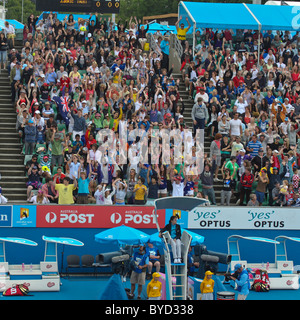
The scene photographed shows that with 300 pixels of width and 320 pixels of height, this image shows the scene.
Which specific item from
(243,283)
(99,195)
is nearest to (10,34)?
(99,195)

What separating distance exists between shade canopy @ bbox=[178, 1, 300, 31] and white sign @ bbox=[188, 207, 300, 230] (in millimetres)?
13559

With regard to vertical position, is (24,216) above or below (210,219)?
above

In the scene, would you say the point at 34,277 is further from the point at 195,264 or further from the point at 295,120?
the point at 295,120

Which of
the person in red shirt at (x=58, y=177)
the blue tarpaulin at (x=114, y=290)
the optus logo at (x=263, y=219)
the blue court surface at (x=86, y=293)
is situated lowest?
the blue court surface at (x=86, y=293)

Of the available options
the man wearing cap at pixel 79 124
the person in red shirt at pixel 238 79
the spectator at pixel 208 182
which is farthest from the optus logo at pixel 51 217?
the person in red shirt at pixel 238 79

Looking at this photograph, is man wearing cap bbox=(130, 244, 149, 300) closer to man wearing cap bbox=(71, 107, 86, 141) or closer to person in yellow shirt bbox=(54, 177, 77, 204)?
person in yellow shirt bbox=(54, 177, 77, 204)

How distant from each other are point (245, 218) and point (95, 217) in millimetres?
4970

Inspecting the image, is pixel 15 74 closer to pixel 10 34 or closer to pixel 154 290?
pixel 10 34

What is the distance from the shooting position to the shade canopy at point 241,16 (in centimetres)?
3412

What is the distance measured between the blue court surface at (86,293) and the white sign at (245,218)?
2.33 m

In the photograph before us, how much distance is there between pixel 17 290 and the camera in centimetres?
1914

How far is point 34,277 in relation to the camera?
20250mm

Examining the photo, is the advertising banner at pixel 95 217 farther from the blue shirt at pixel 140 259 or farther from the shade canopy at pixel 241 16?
the shade canopy at pixel 241 16

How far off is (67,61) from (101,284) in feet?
40.3
